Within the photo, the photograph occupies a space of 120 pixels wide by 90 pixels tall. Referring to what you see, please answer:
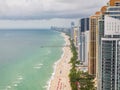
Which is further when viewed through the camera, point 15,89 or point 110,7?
point 15,89

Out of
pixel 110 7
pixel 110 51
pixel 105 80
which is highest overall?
pixel 110 7

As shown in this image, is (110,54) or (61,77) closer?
(110,54)

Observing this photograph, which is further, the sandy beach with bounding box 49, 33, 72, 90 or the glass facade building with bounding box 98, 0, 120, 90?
the sandy beach with bounding box 49, 33, 72, 90

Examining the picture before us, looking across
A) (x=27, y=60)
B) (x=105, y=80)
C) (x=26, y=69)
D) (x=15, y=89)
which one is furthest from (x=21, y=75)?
(x=105, y=80)

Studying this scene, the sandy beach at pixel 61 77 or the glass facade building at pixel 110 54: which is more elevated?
the glass facade building at pixel 110 54

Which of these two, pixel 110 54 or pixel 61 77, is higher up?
pixel 110 54

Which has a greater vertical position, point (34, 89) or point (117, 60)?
point (117, 60)

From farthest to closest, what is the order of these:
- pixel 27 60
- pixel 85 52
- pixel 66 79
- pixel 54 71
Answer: pixel 27 60 < pixel 85 52 < pixel 54 71 < pixel 66 79

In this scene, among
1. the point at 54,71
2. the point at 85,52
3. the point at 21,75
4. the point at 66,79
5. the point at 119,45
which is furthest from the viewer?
the point at 85,52

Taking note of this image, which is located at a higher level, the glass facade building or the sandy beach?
the glass facade building

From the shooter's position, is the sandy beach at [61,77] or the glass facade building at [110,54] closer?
the glass facade building at [110,54]

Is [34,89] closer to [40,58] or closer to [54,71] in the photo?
[54,71]
